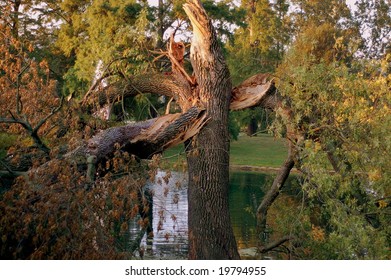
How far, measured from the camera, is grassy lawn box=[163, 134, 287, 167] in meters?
33.3

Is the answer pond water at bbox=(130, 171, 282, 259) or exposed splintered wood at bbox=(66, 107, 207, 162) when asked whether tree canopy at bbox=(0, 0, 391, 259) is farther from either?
pond water at bbox=(130, 171, 282, 259)

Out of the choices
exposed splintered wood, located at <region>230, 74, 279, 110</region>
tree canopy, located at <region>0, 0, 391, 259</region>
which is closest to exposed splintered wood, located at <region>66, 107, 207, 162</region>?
tree canopy, located at <region>0, 0, 391, 259</region>

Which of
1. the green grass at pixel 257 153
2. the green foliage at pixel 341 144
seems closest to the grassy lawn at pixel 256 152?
the green grass at pixel 257 153

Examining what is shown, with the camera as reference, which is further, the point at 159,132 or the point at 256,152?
the point at 256,152

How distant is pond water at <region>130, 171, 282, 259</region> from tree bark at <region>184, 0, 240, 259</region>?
30 cm

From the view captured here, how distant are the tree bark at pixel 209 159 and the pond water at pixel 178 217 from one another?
30cm

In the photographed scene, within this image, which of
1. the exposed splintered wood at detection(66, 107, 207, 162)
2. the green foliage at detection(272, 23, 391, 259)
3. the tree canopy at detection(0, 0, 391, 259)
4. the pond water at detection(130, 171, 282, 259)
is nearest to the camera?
the tree canopy at detection(0, 0, 391, 259)

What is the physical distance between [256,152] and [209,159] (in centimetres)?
2686

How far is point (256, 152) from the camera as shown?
1469 inches

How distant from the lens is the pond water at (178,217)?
30.4 feet

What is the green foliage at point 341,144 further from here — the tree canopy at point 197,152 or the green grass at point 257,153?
the green grass at point 257,153

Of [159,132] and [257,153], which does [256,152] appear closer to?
[257,153]

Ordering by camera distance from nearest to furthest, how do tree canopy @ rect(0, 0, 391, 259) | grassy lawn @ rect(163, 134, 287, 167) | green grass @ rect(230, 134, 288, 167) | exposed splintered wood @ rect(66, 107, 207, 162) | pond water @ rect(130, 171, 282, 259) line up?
tree canopy @ rect(0, 0, 391, 259) < pond water @ rect(130, 171, 282, 259) < exposed splintered wood @ rect(66, 107, 207, 162) < grassy lawn @ rect(163, 134, 287, 167) < green grass @ rect(230, 134, 288, 167)

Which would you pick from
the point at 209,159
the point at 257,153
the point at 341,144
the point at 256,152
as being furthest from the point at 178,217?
the point at 256,152
